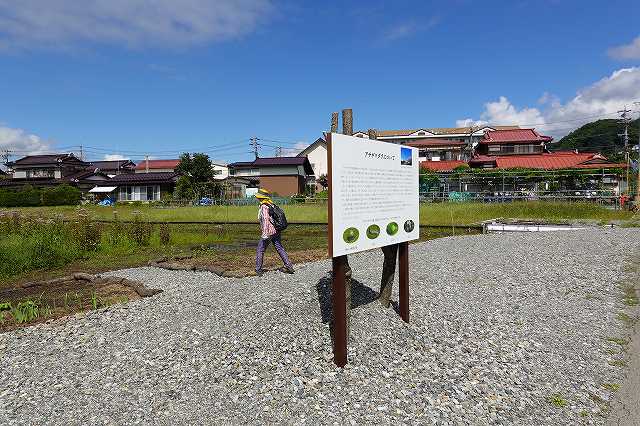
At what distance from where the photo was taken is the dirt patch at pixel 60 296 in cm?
555

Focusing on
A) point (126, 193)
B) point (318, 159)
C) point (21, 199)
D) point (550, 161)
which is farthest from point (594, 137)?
point (21, 199)

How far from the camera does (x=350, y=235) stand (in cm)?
382

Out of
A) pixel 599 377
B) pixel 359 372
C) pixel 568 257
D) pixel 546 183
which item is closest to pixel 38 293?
pixel 359 372

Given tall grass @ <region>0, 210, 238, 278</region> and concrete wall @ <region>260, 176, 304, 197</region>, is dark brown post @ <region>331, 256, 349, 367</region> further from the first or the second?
concrete wall @ <region>260, 176, 304, 197</region>

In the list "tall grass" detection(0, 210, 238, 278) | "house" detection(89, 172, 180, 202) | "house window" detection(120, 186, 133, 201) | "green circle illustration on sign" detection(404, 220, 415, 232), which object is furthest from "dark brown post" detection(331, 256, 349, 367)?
"house window" detection(120, 186, 133, 201)

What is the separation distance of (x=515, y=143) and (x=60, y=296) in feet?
149

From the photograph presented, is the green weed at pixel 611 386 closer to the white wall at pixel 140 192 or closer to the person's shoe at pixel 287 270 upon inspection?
the person's shoe at pixel 287 270

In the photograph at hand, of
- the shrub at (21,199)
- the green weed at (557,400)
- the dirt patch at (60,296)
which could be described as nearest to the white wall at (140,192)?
the shrub at (21,199)

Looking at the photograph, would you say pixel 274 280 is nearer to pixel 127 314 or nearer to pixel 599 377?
pixel 127 314

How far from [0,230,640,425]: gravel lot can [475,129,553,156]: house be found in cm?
4116

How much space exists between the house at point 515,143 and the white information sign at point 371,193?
43.6 m

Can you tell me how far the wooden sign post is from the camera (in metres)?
3.65

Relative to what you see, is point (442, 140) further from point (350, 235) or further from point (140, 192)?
point (350, 235)

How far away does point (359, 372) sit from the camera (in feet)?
12.5
